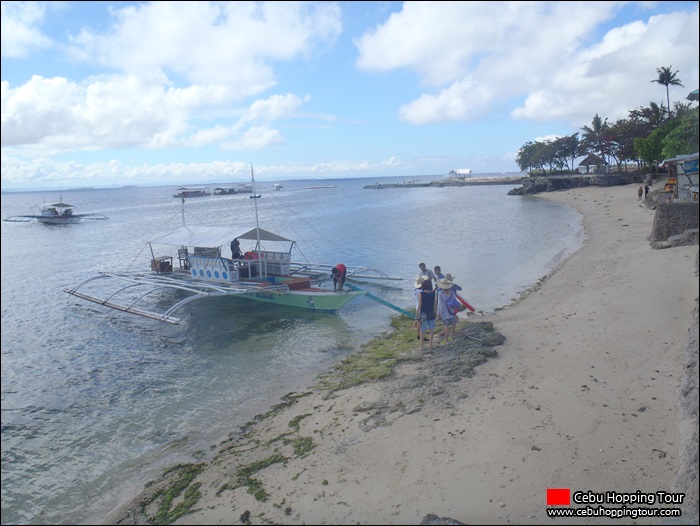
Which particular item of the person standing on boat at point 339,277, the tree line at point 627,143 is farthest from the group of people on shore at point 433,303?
the tree line at point 627,143

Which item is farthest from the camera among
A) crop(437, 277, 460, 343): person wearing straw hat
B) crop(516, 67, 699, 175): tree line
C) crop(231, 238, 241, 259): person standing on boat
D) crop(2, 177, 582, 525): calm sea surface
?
crop(516, 67, 699, 175): tree line

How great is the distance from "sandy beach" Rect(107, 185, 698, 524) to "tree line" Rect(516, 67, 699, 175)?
32031 mm

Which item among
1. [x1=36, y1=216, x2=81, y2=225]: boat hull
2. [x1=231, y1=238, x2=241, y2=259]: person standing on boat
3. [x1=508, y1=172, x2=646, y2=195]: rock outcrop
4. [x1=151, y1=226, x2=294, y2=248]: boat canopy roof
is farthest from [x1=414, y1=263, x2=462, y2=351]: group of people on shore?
[x1=36, y1=216, x2=81, y2=225]: boat hull

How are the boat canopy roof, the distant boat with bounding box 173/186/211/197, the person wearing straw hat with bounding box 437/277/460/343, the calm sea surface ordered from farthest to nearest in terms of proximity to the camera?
the distant boat with bounding box 173/186/211/197, the boat canopy roof, the person wearing straw hat with bounding box 437/277/460/343, the calm sea surface

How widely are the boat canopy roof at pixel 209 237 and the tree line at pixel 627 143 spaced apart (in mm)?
31116

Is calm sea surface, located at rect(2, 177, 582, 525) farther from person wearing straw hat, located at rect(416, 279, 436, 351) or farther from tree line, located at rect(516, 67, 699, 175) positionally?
tree line, located at rect(516, 67, 699, 175)

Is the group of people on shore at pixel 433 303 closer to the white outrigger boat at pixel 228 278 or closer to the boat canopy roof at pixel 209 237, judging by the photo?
the white outrigger boat at pixel 228 278

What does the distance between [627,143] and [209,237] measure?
2423 inches

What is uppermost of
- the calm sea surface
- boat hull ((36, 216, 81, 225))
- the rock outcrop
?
the rock outcrop

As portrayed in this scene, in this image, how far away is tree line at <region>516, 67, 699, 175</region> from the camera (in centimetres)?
4706

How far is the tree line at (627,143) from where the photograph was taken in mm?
47062

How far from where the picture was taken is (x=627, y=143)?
61375mm

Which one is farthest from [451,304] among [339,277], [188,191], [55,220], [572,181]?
[572,181]

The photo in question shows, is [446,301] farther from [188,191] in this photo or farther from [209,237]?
[188,191]
